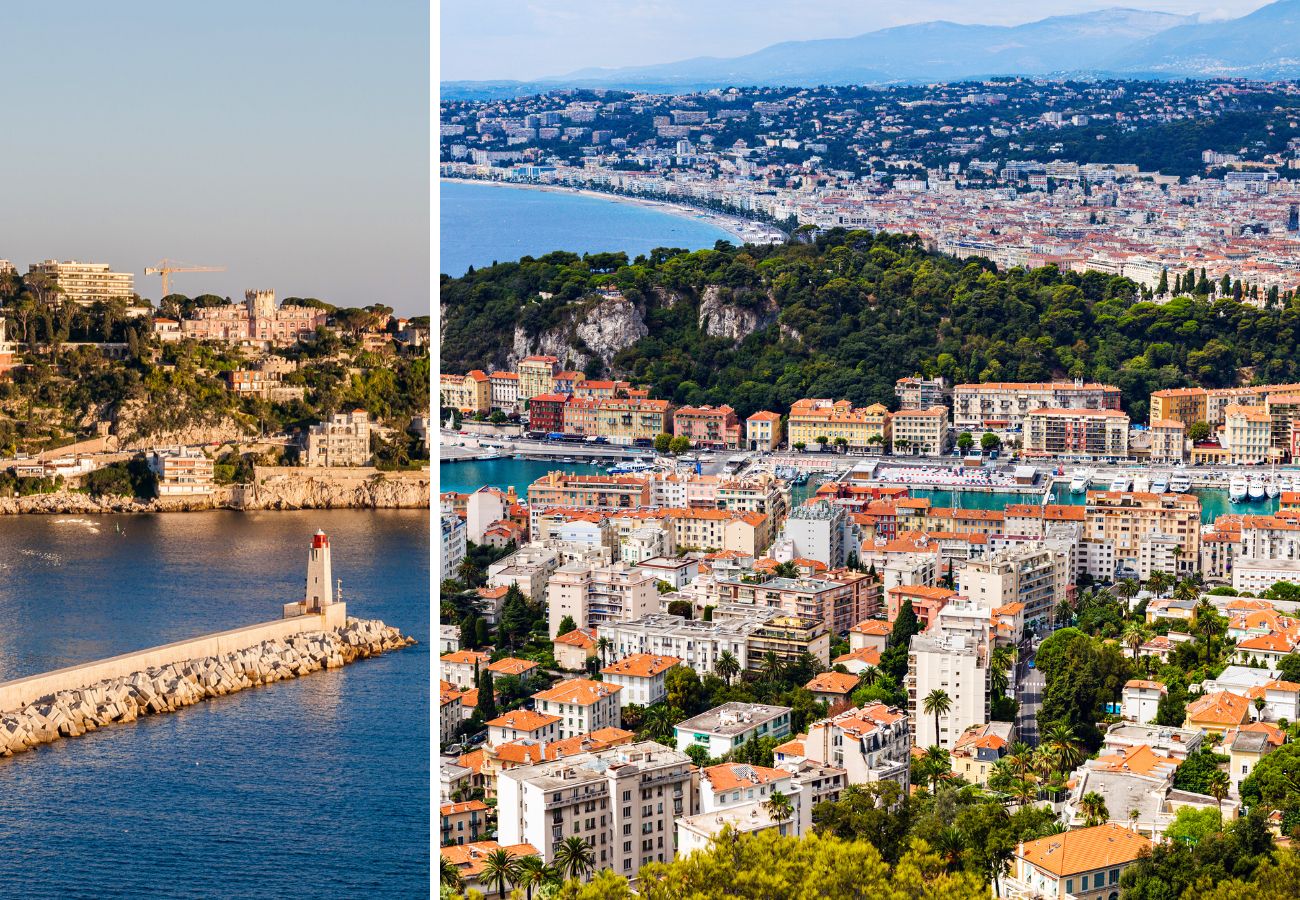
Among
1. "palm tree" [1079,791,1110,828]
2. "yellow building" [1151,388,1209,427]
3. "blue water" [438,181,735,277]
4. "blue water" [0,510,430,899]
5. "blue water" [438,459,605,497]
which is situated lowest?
"blue water" [0,510,430,899]

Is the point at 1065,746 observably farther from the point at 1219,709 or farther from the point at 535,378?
the point at 535,378

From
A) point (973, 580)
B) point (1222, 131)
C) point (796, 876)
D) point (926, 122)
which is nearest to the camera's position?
point (796, 876)

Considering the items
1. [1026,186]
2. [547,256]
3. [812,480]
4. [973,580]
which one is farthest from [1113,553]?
[1026,186]

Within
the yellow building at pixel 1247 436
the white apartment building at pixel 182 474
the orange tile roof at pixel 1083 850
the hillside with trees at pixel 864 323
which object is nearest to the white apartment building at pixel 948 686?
the orange tile roof at pixel 1083 850

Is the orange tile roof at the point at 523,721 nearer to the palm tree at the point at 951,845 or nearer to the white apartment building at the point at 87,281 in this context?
the palm tree at the point at 951,845

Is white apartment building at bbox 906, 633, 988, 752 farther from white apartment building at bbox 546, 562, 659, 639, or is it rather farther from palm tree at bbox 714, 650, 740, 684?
white apartment building at bbox 546, 562, 659, 639

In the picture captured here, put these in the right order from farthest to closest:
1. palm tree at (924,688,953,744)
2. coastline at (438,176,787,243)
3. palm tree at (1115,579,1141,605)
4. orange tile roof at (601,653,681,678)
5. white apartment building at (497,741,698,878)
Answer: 1. coastline at (438,176,787,243)
2. palm tree at (1115,579,1141,605)
3. orange tile roof at (601,653,681,678)
4. palm tree at (924,688,953,744)
5. white apartment building at (497,741,698,878)

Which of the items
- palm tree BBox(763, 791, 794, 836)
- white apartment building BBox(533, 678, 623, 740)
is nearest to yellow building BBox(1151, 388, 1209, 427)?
white apartment building BBox(533, 678, 623, 740)

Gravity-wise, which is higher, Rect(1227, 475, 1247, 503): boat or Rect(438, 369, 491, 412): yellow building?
Rect(438, 369, 491, 412): yellow building

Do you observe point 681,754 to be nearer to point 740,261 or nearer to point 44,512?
point 44,512
